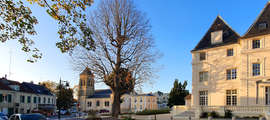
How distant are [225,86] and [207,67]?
11.1ft

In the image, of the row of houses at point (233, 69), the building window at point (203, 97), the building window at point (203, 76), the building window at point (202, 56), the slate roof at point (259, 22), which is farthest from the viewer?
the building window at point (202, 56)

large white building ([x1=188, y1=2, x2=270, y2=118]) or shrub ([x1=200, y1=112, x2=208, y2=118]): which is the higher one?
large white building ([x1=188, y1=2, x2=270, y2=118])

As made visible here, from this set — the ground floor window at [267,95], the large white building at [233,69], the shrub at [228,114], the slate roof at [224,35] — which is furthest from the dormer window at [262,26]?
the shrub at [228,114]

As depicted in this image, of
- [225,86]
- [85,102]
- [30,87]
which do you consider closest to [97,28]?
[225,86]

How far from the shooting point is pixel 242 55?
27984 mm

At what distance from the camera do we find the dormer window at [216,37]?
31.5 metres

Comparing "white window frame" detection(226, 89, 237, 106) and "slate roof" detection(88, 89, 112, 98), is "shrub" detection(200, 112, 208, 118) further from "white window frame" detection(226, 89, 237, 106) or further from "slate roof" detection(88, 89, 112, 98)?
"slate roof" detection(88, 89, 112, 98)

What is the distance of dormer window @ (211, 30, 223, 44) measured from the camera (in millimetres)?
31522

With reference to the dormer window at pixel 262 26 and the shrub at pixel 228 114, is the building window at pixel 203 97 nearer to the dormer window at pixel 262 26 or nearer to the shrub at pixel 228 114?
the shrub at pixel 228 114

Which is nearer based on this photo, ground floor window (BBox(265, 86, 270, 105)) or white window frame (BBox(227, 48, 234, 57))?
ground floor window (BBox(265, 86, 270, 105))

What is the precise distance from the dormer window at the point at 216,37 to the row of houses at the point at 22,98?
116 ft

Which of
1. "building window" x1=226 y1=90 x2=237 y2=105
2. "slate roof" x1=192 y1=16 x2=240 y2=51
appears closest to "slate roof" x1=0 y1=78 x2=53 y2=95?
"slate roof" x1=192 y1=16 x2=240 y2=51

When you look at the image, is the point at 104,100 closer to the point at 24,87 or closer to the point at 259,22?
the point at 24,87

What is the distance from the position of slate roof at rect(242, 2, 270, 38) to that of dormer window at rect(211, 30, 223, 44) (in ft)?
12.9
